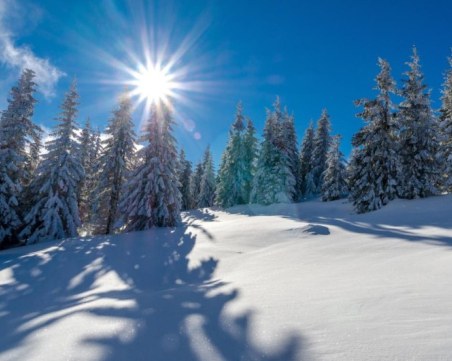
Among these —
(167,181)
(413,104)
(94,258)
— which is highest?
(413,104)

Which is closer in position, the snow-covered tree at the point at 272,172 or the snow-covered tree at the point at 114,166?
the snow-covered tree at the point at 114,166

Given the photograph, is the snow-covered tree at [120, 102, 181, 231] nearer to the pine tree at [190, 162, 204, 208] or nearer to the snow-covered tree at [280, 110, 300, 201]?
the snow-covered tree at [280, 110, 300, 201]

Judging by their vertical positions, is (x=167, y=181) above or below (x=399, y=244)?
above

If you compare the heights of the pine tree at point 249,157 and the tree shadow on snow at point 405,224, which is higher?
the pine tree at point 249,157

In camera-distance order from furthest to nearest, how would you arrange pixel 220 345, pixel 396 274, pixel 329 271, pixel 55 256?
1. pixel 55 256
2. pixel 329 271
3. pixel 396 274
4. pixel 220 345

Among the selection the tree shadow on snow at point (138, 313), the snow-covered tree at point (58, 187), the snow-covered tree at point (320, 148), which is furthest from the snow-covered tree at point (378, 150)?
the snow-covered tree at point (320, 148)

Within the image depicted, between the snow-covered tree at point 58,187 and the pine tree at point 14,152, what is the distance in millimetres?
1080

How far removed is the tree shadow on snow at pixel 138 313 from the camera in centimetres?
290

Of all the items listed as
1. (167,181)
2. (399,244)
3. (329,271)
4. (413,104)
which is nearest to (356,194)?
(413,104)

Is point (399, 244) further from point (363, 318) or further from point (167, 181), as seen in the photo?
point (167, 181)

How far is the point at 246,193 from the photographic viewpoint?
43.5 m

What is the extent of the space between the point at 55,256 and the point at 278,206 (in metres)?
23.6

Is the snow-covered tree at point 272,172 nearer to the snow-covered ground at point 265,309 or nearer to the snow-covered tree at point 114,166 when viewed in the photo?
the snow-covered tree at point 114,166

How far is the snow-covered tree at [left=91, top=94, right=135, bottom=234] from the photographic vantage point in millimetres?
24391
